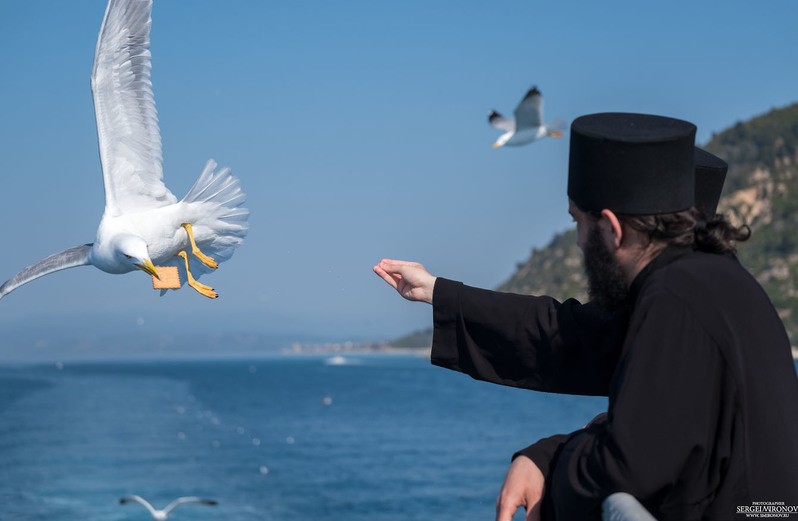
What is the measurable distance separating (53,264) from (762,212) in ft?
345

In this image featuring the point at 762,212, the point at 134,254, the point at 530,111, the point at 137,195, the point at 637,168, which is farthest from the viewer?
the point at 762,212

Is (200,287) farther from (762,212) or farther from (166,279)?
(762,212)

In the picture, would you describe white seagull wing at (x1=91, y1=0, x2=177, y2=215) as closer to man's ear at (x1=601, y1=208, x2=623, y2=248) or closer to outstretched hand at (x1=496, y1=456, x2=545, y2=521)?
outstretched hand at (x1=496, y1=456, x2=545, y2=521)

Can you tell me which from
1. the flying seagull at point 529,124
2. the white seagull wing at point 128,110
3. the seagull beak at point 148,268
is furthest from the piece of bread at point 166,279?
the flying seagull at point 529,124

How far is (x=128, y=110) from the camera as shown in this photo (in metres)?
4.77

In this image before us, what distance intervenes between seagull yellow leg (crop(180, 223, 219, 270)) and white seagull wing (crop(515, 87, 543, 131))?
16656 millimetres

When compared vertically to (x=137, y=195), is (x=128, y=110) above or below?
above

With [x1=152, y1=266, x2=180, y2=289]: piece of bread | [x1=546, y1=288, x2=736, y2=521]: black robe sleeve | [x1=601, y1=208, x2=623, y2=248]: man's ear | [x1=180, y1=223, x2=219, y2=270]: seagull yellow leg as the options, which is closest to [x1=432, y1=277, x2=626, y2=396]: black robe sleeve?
[x1=601, y1=208, x2=623, y2=248]: man's ear

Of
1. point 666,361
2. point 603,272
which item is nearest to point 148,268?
point 603,272

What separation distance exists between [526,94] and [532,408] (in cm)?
6814

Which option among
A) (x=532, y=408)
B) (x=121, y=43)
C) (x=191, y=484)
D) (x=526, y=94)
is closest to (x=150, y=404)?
(x=532, y=408)

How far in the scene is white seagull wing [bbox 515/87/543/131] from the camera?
808 inches

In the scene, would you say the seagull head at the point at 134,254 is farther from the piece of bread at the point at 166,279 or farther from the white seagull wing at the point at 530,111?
the white seagull wing at the point at 530,111

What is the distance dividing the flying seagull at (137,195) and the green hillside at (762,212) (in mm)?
82759
